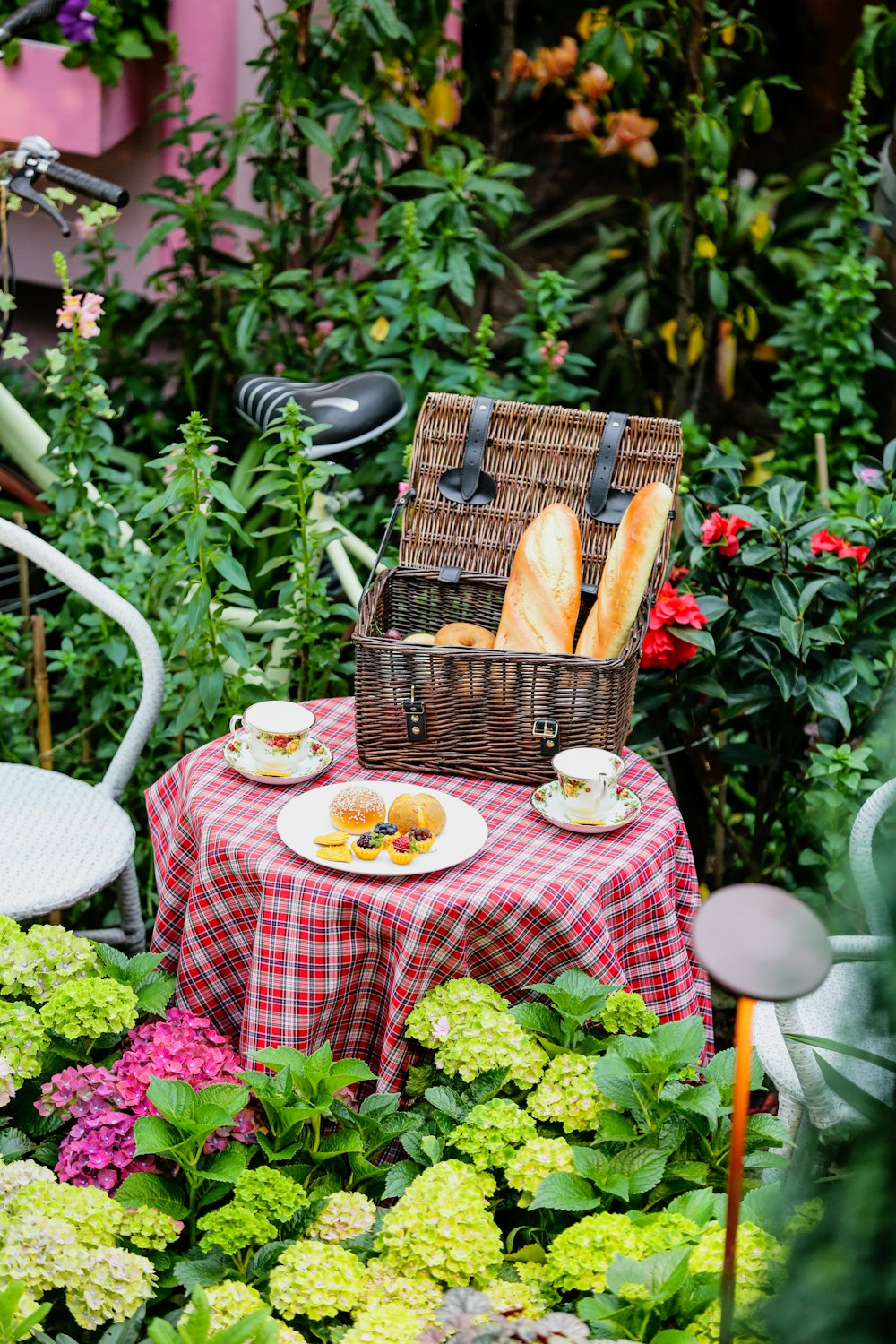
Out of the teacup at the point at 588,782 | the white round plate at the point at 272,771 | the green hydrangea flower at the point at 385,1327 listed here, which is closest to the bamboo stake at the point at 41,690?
the white round plate at the point at 272,771

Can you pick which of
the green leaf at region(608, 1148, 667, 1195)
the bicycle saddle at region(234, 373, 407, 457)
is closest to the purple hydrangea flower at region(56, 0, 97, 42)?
the bicycle saddle at region(234, 373, 407, 457)

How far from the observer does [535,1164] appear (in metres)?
1.84

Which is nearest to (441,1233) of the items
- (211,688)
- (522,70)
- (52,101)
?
(211,688)

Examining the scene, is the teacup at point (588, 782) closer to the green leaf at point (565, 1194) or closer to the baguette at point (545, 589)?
the baguette at point (545, 589)

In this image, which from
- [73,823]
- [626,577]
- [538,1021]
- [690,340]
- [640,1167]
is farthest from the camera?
[690,340]

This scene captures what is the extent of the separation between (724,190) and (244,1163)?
11.6ft

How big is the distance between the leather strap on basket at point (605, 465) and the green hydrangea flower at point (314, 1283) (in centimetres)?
154

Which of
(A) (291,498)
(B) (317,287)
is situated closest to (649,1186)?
(A) (291,498)

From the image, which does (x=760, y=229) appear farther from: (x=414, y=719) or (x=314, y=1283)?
(x=314, y=1283)

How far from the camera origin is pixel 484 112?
5871 millimetres

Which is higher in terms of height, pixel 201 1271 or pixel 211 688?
pixel 211 688

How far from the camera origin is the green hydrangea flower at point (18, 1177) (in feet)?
5.77

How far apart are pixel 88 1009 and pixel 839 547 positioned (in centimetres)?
175

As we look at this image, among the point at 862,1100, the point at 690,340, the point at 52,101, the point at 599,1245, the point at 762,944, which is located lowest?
the point at 599,1245
